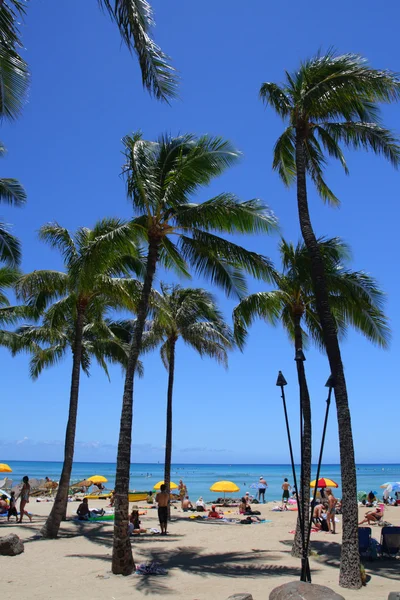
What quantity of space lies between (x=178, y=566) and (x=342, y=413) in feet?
15.7

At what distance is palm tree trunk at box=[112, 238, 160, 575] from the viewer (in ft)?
33.7

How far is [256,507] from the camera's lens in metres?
29.1

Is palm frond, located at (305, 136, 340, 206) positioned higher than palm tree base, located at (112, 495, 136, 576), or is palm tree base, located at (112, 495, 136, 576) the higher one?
palm frond, located at (305, 136, 340, 206)

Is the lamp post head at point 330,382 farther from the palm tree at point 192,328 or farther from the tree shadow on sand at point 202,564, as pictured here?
the palm tree at point 192,328

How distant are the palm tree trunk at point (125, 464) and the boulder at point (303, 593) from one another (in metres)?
3.66

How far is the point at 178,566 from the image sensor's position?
11273 millimetres

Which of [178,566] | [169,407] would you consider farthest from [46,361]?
[178,566]

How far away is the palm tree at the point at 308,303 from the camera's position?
1246cm

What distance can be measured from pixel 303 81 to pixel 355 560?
32.9ft

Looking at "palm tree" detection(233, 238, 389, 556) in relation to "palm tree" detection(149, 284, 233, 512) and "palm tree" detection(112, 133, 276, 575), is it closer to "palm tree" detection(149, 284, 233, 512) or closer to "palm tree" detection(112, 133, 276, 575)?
"palm tree" detection(112, 133, 276, 575)

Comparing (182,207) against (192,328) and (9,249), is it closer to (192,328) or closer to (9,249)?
(9,249)

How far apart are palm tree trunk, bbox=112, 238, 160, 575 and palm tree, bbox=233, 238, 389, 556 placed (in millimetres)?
3015

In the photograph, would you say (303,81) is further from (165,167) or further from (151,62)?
(151,62)

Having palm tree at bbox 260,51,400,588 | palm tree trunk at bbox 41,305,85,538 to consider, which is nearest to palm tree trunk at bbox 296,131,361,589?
palm tree at bbox 260,51,400,588
